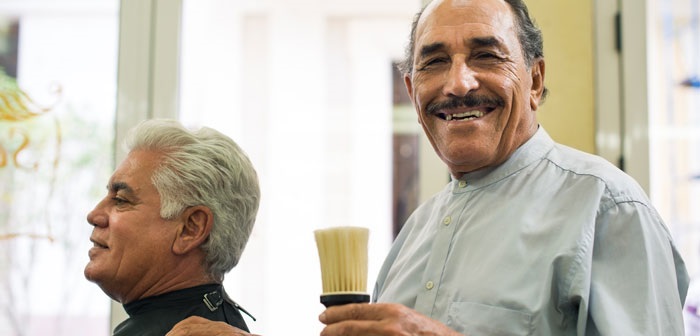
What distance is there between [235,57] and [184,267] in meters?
2.66

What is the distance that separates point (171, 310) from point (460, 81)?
819mm

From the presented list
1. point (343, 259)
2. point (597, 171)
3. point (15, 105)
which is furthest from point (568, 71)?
point (15, 105)

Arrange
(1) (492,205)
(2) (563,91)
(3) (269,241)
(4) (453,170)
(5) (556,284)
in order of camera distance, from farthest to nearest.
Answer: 1. (3) (269,241)
2. (2) (563,91)
3. (4) (453,170)
4. (1) (492,205)
5. (5) (556,284)

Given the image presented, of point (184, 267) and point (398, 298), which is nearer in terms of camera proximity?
point (398, 298)

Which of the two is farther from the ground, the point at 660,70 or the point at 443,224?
the point at 660,70

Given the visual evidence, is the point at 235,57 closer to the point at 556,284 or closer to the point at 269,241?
the point at 269,241

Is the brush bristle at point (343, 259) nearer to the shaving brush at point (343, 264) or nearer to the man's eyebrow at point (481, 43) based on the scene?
the shaving brush at point (343, 264)

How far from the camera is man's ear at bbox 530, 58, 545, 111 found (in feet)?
5.28

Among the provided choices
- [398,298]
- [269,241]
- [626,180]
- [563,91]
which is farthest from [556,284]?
[269,241]

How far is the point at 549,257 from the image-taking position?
1.33m

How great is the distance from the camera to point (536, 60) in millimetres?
1621

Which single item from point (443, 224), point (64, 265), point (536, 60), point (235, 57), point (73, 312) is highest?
point (235, 57)

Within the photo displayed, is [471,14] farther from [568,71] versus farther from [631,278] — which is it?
[568,71]

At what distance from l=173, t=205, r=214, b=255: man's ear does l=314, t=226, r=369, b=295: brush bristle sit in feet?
2.02
